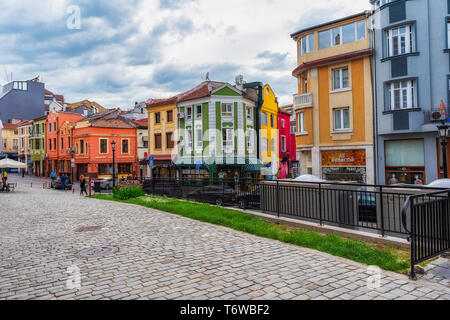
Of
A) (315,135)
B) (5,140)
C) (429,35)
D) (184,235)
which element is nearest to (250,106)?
(315,135)

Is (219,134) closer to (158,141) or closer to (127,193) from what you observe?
(158,141)

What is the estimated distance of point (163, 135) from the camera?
39.2 meters

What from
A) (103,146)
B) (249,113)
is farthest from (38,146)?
(249,113)

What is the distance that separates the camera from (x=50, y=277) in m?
5.31

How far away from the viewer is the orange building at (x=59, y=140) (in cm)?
5019

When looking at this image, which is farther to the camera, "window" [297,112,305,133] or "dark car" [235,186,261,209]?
"window" [297,112,305,133]

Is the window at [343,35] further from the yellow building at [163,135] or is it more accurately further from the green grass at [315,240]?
the yellow building at [163,135]

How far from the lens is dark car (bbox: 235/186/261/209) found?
36.5 feet

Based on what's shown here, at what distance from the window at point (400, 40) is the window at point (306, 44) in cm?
531

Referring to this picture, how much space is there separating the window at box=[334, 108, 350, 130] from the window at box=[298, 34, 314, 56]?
5.35m

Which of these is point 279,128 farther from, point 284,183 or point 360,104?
point 284,183

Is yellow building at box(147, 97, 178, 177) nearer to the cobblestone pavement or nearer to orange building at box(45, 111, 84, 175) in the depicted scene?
orange building at box(45, 111, 84, 175)

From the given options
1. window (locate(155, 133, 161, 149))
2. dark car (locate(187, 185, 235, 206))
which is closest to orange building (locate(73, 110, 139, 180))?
window (locate(155, 133, 161, 149))

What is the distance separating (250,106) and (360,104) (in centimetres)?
1545
